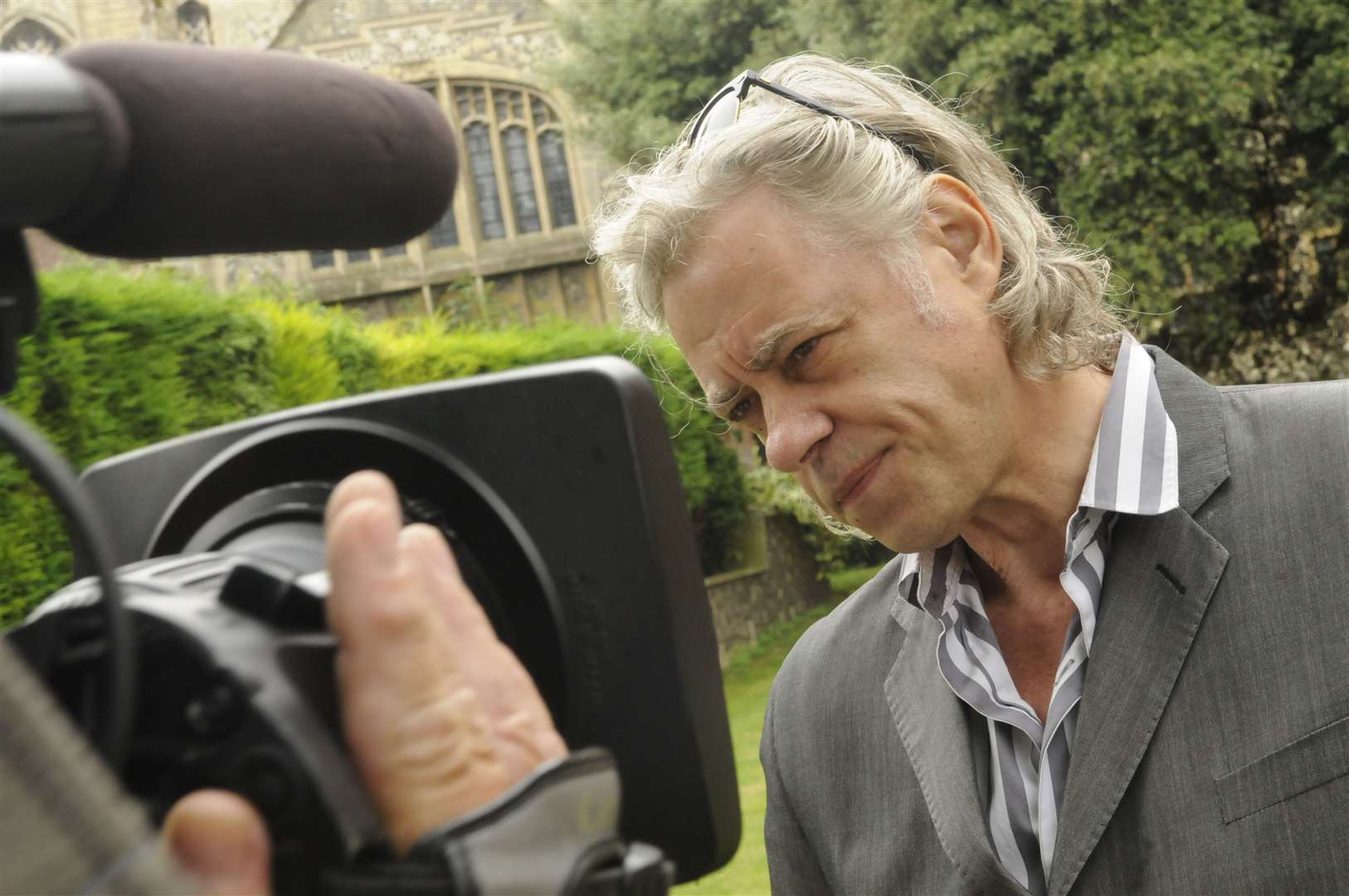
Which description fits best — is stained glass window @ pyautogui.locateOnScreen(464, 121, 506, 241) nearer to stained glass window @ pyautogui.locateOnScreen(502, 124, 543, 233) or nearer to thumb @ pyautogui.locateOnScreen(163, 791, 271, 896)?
stained glass window @ pyautogui.locateOnScreen(502, 124, 543, 233)

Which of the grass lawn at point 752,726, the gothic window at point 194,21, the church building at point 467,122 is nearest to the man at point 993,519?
the grass lawn at point 752,726

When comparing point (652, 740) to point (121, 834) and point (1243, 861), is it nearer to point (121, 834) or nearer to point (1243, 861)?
point (121, 834)

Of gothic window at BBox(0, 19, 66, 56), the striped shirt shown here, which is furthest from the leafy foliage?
gothic window at BBox(0, 19, 66, 56)

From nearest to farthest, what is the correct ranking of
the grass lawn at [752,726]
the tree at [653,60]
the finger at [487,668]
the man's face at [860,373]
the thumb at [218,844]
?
the thumb at [218,844] → the finger at [487,668] → the man's face at [860,373] → the grass lawn at [752,726] → the tree at [653,60]

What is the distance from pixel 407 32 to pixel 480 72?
1.42m

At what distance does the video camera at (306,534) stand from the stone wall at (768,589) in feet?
37.6

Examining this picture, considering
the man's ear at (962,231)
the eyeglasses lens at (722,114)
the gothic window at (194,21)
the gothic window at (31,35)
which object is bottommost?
the man's ear at (962,231)

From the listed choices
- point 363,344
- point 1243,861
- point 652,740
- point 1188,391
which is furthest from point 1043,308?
point 363,344

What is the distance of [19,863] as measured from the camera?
53 cm

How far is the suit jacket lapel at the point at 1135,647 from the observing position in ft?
5.79

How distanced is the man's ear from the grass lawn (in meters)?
0.81

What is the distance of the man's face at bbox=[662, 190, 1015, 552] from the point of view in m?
1.98

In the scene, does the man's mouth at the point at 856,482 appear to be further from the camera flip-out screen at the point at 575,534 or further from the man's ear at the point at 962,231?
the camera flip-out screen at the point at 575,534

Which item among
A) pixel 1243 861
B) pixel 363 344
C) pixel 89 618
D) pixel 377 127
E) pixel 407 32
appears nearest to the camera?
pixel 89 618
